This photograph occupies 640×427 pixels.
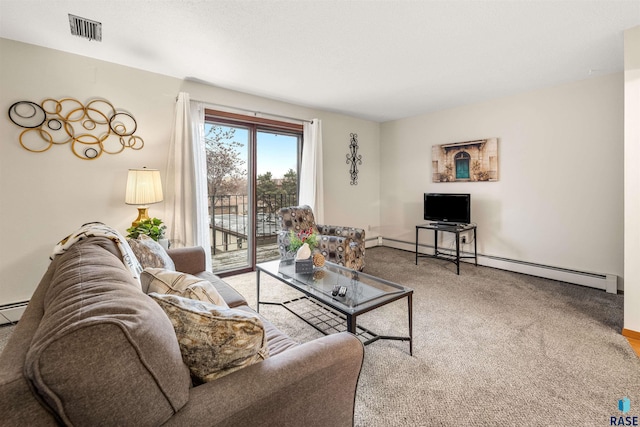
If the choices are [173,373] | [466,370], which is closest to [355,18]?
[173,373]

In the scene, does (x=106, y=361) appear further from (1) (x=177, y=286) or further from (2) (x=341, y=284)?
(2) (x=341, y=284)

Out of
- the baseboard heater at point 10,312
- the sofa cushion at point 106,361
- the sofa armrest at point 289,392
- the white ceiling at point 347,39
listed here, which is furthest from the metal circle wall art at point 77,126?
the sofa armrest at point 289,392

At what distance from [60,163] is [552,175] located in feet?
17.9

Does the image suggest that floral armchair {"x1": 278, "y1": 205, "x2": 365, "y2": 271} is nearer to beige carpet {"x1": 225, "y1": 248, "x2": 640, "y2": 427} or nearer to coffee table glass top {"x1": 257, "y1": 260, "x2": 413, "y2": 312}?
beige carpet {"x1": 225, "y1": 248, "x2": 640, "y2": 427}

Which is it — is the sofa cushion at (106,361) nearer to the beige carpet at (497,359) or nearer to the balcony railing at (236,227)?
the beige carpet at (497,359)

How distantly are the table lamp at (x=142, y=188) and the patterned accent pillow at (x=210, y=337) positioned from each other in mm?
2294

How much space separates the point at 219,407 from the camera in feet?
2.65

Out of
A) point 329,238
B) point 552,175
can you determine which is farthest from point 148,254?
point 552,175

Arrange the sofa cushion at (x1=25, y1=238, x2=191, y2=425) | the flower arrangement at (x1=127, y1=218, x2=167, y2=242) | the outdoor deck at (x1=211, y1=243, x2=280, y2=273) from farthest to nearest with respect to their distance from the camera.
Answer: the outdoor deck at (x1=211, y1=243, x2=280, y2=273) → the flower arrangement at (x1=127, y1=218, x2=167, y2=242) → the sofa cushion at (x1=25, y1=238, x2=191, y2=425)

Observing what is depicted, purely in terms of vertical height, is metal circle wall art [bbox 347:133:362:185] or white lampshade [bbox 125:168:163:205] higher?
metal circle wall art [bbox 347:133:362:185]

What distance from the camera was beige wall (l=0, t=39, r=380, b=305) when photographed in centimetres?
260

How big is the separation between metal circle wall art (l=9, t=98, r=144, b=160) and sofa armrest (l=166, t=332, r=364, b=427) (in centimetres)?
308

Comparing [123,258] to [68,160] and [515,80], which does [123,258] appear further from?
[515,80]

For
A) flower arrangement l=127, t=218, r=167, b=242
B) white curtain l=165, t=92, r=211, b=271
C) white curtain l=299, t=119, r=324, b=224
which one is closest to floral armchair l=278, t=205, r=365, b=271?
white curtain l=299, t=119, r=324, b=224
